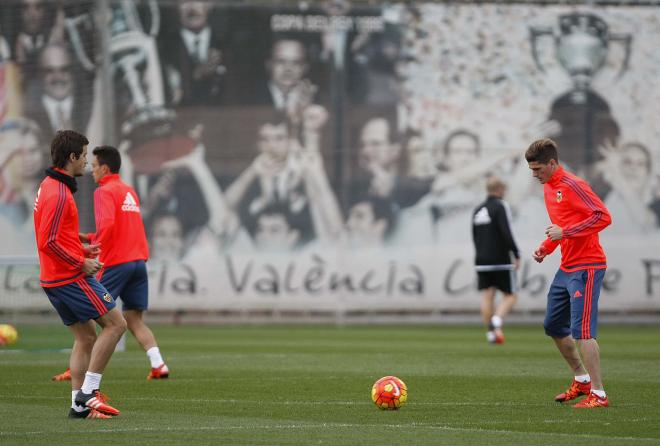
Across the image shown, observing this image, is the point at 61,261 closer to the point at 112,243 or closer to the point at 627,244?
the point at 112,243

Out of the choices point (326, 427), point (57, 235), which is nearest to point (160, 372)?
point (57, 235)

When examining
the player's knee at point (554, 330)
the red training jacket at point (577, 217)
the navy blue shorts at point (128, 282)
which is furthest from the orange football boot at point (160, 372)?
the red training jacket at point (577, 217)

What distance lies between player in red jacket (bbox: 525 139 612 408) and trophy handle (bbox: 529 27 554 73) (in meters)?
17.5

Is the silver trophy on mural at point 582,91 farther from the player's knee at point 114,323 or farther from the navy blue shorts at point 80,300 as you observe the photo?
the navy blue shorts at point 80,300

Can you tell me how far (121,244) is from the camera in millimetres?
13609

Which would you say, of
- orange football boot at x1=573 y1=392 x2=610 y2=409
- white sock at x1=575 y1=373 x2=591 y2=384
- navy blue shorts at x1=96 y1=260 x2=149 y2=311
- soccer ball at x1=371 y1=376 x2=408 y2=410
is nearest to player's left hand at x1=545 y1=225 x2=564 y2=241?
orange football boot at x1=573 y1=392 x2=610 y2=409

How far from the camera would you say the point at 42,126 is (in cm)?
2753

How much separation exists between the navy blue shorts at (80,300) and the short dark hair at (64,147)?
2.90 feet

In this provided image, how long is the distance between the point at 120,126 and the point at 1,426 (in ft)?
60.9

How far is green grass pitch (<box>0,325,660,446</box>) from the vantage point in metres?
8.86

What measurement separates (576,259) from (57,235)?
13.3 feet

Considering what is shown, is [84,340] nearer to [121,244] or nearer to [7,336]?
[121,244]

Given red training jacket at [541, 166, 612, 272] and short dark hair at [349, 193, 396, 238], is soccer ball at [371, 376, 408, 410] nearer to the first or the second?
red training jacket at [541, 166, 612, 272]

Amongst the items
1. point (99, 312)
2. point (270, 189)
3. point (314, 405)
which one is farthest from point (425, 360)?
point (270, 189)
